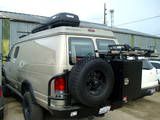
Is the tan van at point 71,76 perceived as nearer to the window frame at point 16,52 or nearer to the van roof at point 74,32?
the van roof at point 74,32

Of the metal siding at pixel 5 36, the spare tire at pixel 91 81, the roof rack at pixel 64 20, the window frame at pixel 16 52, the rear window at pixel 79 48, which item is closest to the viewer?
the spare tire at pixel 91 81

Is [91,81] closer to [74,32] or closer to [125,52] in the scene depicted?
[125,52]

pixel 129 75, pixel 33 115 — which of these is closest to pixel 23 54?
pixel 33 115

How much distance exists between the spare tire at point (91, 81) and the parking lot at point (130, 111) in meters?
2.16

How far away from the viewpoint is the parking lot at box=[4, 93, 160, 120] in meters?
6.67

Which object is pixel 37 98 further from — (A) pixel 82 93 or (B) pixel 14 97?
(B) pixel 14 97

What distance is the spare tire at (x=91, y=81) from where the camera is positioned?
4219 mm

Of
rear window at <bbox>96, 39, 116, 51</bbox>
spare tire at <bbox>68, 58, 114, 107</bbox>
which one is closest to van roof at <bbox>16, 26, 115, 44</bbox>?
rear window at <bbox>96, 39, 116, 51</bbox>

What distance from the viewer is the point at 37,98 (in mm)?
5160

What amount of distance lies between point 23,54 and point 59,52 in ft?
7.60

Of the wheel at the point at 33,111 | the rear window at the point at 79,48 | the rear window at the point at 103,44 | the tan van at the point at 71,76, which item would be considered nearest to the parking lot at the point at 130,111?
the wheel at the point at 33,111

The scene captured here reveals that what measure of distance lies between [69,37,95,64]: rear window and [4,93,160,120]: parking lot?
2.31m

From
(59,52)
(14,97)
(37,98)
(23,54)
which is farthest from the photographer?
(14,97)

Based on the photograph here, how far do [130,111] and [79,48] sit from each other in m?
3.48
